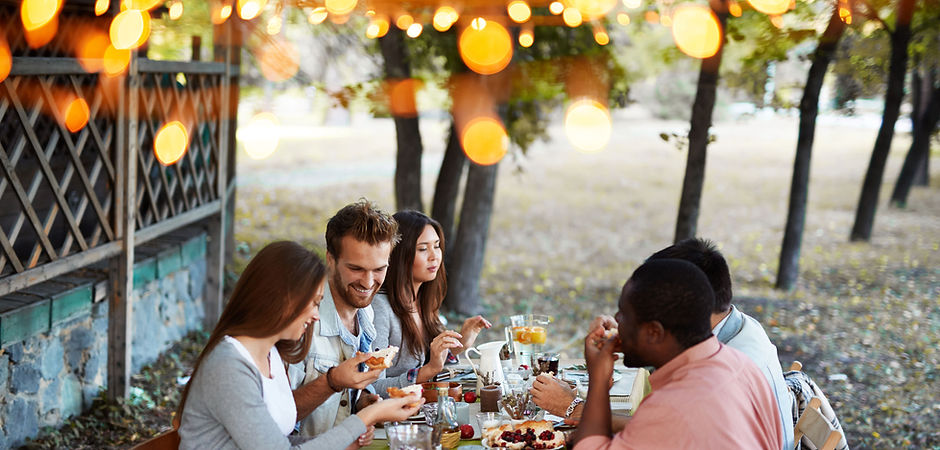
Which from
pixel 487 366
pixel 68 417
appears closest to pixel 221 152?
pixel 68 417

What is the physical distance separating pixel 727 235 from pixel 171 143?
964 cm

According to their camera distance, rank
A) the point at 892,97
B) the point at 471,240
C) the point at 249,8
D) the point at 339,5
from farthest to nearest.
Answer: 1. the point at 892,97
2. the point at 471,240
3. the point at 339,5
4. the point at 249,8

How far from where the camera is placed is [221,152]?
741cm

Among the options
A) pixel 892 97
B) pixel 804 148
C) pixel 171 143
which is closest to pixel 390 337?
pixel 171 143

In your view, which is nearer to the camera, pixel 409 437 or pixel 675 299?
pixel 675 299

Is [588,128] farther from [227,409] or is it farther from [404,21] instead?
[227,409]

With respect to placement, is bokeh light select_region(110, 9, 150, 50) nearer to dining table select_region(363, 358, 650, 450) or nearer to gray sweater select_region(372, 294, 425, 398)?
gray sweater select_region(372, 294, 425, 398)

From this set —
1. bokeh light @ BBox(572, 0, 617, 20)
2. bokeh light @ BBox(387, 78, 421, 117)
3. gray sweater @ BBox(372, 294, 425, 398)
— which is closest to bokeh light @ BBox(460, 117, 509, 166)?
bokeh light @ BBox(387, 78, 421, 117)

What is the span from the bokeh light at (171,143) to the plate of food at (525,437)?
15.2 ft

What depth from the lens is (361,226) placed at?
123 inches

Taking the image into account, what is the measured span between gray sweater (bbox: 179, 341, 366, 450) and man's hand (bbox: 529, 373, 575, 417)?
31.6 inches

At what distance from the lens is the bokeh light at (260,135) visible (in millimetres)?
21000

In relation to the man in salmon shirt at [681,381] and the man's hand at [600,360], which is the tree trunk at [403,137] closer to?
the man's hand at [600,360]

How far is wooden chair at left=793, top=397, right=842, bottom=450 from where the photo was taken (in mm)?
2742
